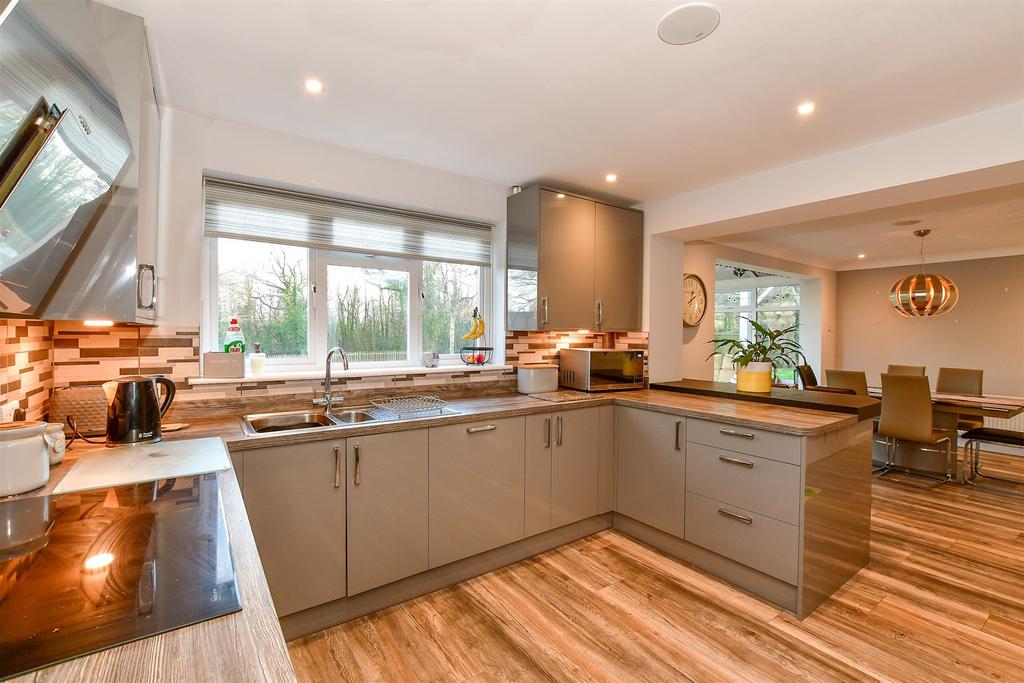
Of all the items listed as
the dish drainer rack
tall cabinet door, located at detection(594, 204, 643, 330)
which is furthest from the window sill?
tall cabinet door, located at detection(594, 204, 643, 330)

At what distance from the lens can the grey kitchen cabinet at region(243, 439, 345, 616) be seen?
1879 millimetres

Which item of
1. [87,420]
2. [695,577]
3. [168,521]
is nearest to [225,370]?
[87,420]

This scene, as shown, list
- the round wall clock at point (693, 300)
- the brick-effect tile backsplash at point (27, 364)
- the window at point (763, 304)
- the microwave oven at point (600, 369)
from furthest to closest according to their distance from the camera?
1. the window at point (763, 304)
2. the round wall clock at point (693, 300)
3. the microwave oven at point (600, 369)
4. the brick-effect tile backsplash at point (27, 364)

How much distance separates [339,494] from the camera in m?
2.04

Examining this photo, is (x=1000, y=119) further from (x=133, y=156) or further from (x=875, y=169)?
(x=133, y=156)

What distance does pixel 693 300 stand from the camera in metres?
4.27

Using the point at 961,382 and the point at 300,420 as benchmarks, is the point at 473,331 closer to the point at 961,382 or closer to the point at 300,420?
the point at 300,420

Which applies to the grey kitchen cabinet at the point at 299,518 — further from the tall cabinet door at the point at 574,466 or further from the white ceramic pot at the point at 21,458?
the tall cabinet door at the point at 574,466

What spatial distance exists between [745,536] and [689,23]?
2.27 metres

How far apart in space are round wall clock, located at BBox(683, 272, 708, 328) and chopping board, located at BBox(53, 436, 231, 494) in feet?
12.1

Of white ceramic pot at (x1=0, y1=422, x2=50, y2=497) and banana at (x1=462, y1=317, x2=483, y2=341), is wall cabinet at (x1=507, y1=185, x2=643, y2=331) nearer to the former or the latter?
banana at (x1=462, y1=317, x2=483, y2=341)

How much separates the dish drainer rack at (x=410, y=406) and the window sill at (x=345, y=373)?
0.17 metres

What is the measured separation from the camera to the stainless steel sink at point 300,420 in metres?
2.30

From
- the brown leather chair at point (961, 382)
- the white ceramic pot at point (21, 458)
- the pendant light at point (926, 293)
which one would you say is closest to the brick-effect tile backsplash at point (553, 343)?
the white ceramic pot at point (21, 458)
